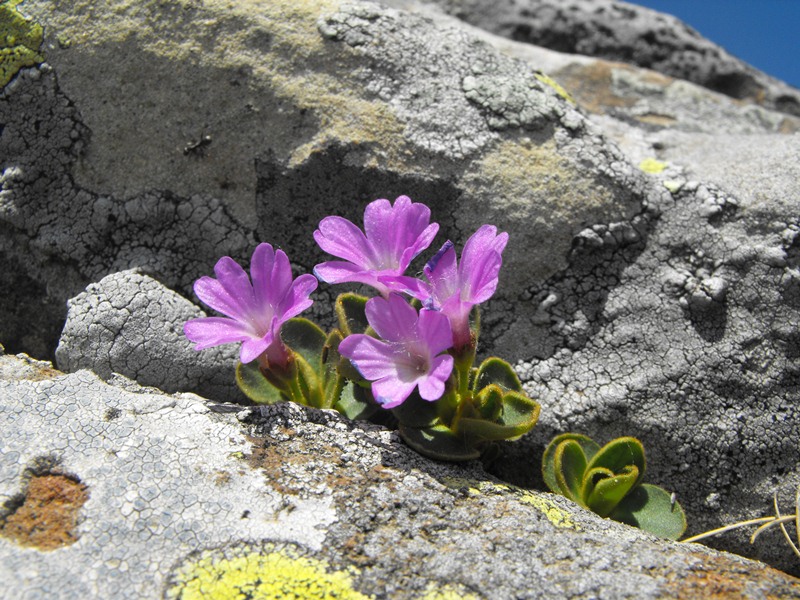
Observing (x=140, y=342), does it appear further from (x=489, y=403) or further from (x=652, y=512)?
(x=652, y=512)

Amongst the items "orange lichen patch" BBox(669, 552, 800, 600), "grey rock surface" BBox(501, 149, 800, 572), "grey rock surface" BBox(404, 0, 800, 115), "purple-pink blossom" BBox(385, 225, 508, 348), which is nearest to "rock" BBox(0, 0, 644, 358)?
"grey rock surface" BBox(501, 149, 800, 572)

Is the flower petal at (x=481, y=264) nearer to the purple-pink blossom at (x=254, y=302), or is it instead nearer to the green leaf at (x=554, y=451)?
the purple-pink blossom at (x=254, y=302)

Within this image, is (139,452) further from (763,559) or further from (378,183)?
(763,559)

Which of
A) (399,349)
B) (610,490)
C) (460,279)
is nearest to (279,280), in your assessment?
(399,349)

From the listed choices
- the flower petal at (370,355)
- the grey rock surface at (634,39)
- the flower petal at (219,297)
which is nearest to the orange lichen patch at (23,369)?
the flower petal at (219,297)

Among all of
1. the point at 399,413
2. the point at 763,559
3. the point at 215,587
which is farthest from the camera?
the point at 763,559

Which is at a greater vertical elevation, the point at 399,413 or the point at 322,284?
the point at 322,284

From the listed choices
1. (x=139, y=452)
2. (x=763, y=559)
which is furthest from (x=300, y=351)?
(x=763, y=559)
